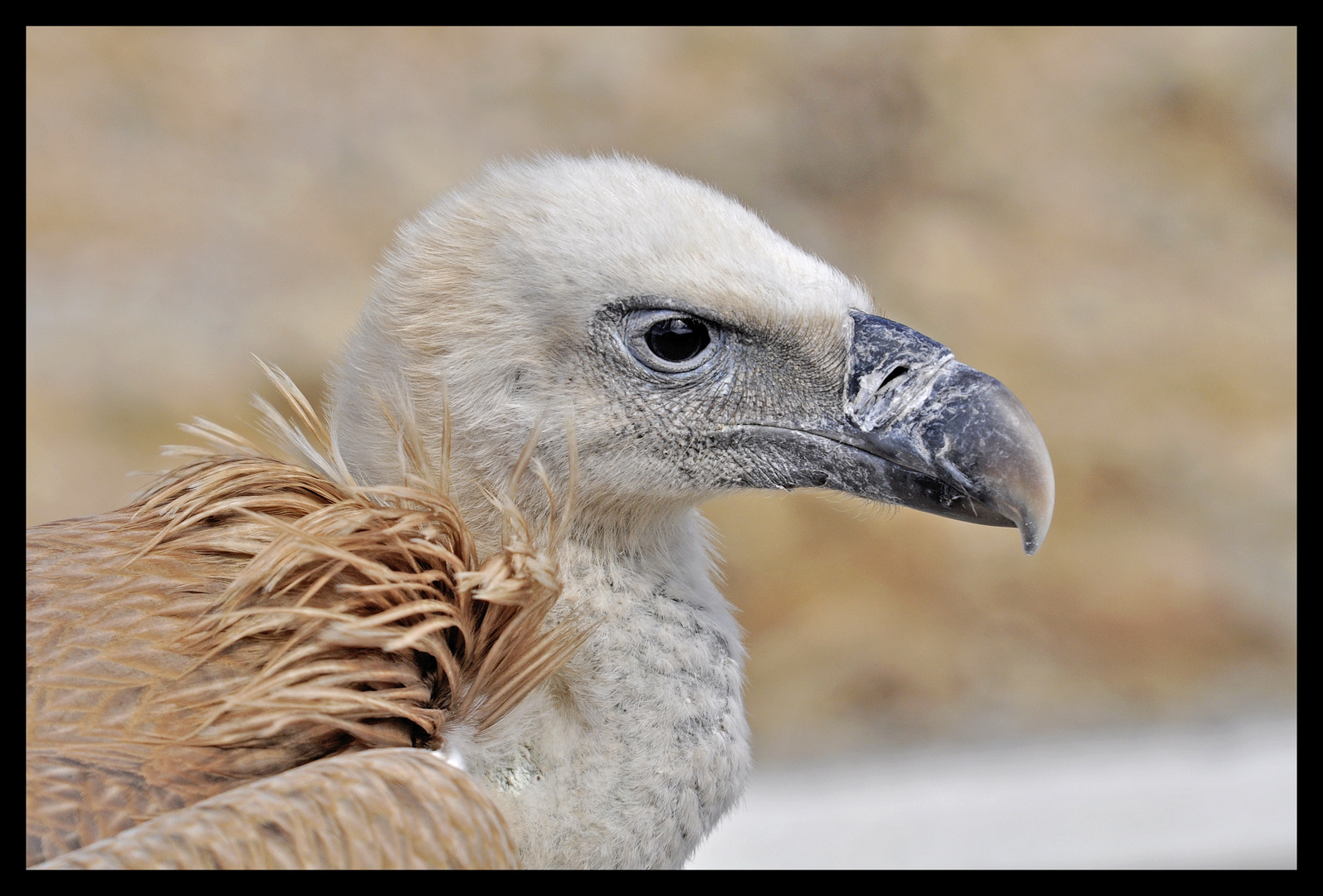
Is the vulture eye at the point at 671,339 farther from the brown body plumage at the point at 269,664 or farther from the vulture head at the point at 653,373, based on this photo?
the brown body plumage at the point at 269,664

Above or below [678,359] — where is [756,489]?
below

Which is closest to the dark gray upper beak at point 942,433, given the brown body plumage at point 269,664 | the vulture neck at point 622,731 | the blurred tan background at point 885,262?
the vulture neck at point 622,731

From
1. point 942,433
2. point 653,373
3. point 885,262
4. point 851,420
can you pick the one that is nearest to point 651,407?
point 653,373

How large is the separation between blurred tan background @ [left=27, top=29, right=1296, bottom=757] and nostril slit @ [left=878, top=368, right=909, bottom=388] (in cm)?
234

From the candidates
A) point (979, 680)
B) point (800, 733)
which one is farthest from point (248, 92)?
point (979, 680)

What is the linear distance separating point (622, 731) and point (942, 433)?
684 mm

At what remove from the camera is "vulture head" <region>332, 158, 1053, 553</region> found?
1685 millimetres

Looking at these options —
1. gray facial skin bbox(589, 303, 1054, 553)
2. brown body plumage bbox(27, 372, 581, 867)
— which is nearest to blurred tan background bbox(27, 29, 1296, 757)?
gray facial skin bbox(589, 303, 1054, 553)

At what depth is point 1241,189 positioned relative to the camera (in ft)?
23.0

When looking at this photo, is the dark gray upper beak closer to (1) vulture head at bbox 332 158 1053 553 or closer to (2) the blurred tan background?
(1) vulture head at bbox 332 158 1053 553

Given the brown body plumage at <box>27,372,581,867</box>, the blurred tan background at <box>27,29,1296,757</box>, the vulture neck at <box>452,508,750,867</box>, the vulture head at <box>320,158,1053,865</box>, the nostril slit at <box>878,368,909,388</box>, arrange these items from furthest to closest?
the blurred tan background at <box>27,29,1296,757</box> → the nostril slit at <box>878,368,909,388</box> → the vulture head at <box>320,158,1053,865</box> → the vulture neck at <box>452,508,750,867</box> → the brown body plumage at <box>27,372,581,867</box>

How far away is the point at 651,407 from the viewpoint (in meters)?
1.74

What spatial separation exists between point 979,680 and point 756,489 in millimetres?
3507

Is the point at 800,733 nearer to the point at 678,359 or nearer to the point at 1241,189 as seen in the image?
the point at 678,359
